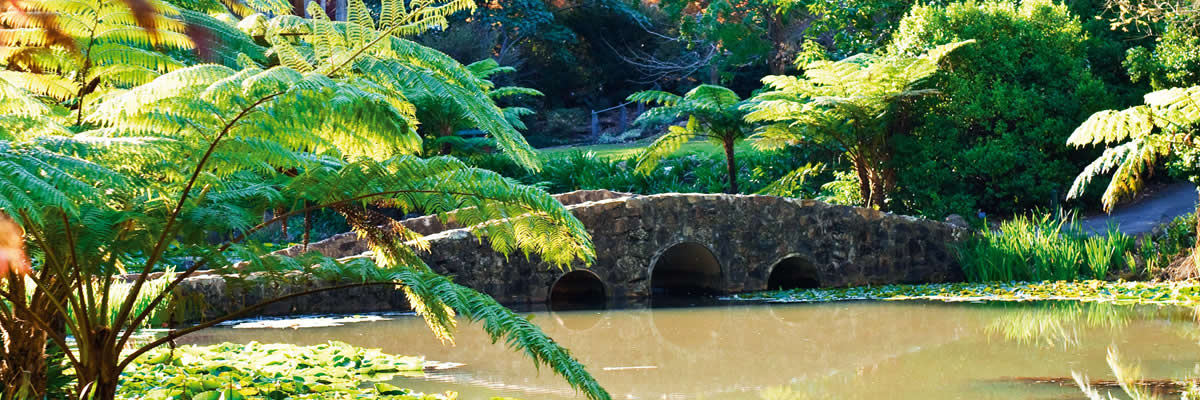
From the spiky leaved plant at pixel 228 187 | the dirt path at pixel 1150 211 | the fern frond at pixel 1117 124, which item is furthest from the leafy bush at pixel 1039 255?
the spiky leaved plant at pixel 228 187

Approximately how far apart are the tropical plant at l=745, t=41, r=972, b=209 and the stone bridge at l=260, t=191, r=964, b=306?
1.71 metres

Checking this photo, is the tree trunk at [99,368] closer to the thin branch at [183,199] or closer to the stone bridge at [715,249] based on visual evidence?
the thin branch at [183,199]

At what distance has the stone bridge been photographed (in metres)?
11.4

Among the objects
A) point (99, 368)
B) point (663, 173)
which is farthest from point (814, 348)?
point (663, 173)

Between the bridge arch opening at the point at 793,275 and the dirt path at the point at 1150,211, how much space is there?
12.2ft

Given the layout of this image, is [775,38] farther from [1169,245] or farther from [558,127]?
[1169,245]

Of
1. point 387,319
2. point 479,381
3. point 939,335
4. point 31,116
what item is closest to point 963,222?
point 939,335

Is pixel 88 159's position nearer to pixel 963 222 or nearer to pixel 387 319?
pixel 387 319

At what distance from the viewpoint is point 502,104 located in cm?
2644

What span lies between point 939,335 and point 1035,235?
4968 mm

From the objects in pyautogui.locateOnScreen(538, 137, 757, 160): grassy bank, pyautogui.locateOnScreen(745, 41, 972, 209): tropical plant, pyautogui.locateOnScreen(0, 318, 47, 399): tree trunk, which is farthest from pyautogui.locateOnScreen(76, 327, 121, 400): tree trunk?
pyautogui.locateOnScreen(538, 137, 757, 160): grassy bank

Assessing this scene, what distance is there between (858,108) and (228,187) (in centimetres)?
1073

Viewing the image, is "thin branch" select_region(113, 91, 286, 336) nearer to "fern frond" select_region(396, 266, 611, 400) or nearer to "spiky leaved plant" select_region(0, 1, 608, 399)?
"spiky leaved plant" select_region(0, 1, 608, 399)

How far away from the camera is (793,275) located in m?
13.8
